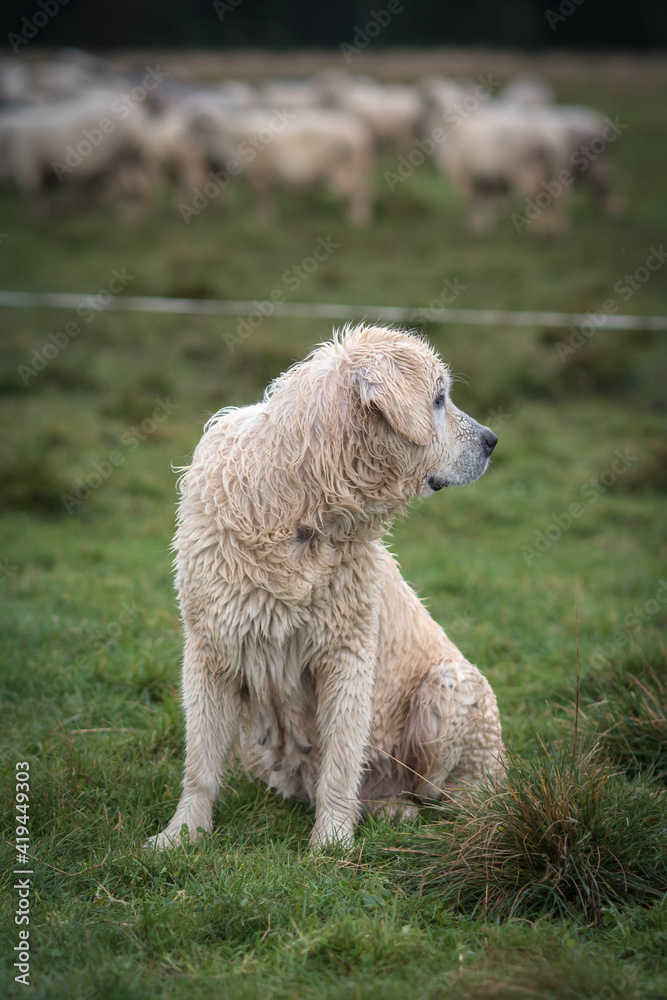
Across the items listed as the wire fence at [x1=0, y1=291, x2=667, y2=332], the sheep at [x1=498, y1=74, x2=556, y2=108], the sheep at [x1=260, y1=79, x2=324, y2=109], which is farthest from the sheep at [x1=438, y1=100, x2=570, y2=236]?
the wire fence at [x1=0, y1=291, x2=667, y2=332]

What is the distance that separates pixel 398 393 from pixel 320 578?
2.38ft

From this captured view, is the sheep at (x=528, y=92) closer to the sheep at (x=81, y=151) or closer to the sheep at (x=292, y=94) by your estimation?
the sheep at (x=292, y=94)

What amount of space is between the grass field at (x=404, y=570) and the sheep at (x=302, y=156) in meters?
0.89

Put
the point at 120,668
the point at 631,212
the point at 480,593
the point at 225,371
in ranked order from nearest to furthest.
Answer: the point at 120,668, the point at 480,593, the point at 225,371, the point at 631,212

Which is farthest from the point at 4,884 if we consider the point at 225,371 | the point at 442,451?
the point at 225,371

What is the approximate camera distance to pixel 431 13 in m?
22.4

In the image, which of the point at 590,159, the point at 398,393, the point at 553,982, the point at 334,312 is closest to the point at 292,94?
the point at 590,159

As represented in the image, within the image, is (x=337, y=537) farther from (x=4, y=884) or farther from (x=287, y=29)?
(x=287, y=29)

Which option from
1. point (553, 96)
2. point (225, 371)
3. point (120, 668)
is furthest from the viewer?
point (553, 96)

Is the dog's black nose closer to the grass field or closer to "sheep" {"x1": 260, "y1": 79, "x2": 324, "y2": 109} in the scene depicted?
the grass field

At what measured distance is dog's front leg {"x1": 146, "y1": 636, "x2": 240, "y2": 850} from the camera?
11.5ft

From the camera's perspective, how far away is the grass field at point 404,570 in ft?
9.37

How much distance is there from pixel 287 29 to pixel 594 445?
1742 centimetres

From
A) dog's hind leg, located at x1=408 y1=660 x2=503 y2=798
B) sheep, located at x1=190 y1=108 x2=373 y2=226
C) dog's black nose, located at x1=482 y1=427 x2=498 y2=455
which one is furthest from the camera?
sheep, located at x1=190 y1=108 x2=373 y2=226
